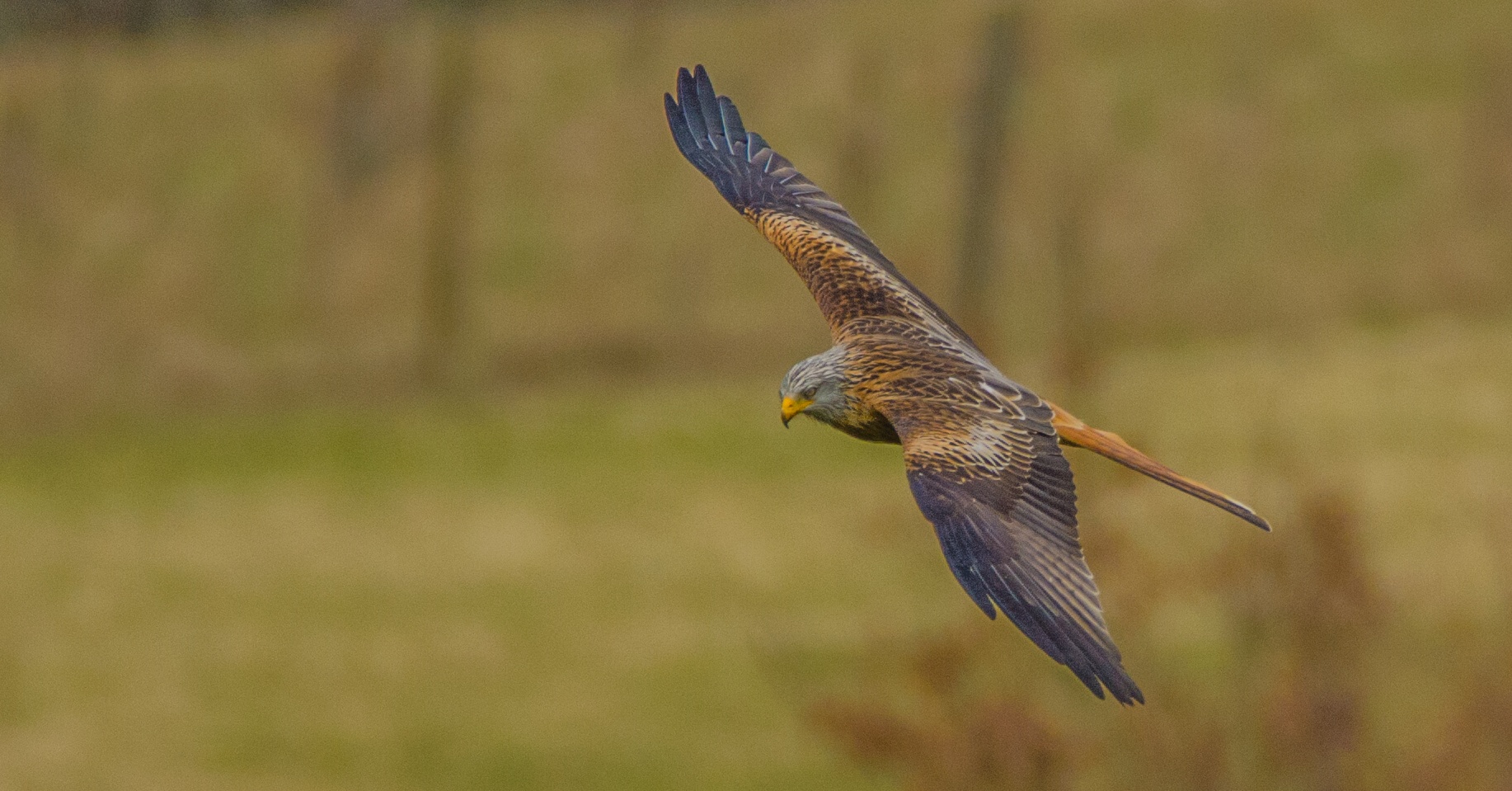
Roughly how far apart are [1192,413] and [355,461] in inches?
695

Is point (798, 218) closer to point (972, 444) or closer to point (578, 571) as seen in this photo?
point (972, 444)

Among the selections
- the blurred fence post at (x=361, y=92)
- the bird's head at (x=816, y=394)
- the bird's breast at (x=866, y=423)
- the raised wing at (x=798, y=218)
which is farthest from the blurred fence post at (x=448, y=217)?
the bird's head at (x=816, y=394)

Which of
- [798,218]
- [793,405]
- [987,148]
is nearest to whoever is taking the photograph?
[793,405]

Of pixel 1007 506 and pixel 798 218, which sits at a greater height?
pixel 798 218

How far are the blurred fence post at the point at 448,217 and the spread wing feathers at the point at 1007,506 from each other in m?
38.1

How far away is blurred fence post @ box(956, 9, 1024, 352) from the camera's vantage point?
43.8 metres

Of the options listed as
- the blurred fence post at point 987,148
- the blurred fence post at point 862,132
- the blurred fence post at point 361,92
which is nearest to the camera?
the blurred fence post at point 862,132

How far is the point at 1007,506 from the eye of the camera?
314 inches

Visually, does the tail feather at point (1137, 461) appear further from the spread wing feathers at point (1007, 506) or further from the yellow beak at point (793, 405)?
the yellow beak at point (793, 405)

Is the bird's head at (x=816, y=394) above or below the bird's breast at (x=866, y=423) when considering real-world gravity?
above

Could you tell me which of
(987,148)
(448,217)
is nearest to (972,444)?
(987,148)

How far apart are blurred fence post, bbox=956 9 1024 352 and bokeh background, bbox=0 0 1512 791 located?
101 mm

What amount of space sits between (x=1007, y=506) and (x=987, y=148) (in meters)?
40.1

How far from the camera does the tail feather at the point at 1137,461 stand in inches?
291
